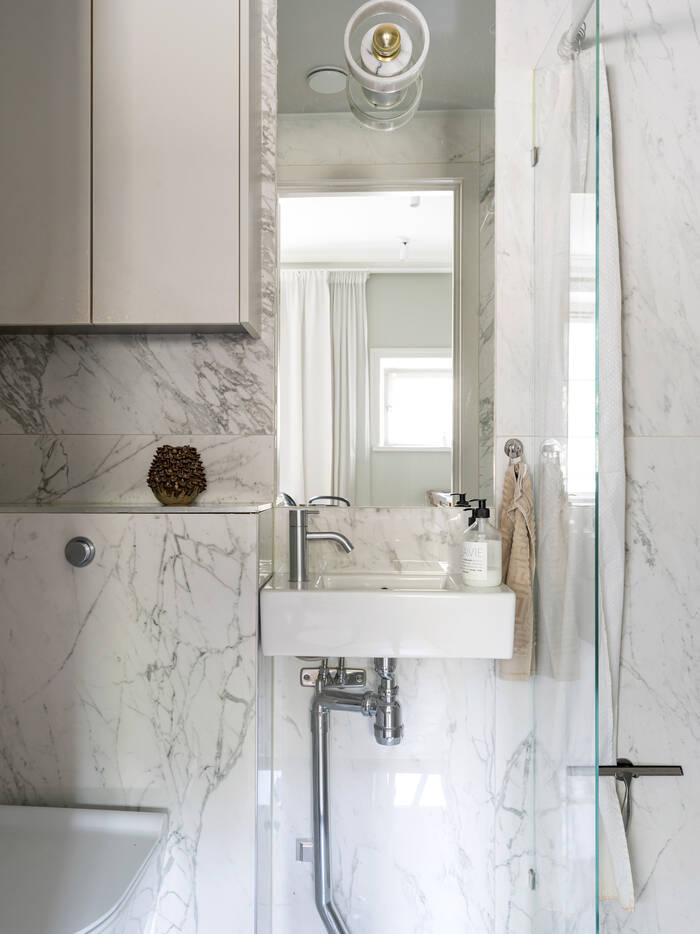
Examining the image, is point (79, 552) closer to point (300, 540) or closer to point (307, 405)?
point (300, 540)

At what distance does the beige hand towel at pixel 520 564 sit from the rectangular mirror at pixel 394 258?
7 cm

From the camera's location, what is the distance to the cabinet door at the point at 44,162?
107cm

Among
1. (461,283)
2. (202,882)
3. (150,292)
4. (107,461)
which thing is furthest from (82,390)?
(202,882)

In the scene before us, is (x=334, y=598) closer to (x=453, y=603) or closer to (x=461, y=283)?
(x=453, y=603)

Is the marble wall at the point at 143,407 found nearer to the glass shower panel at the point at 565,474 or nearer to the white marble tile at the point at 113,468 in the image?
the white marble tile at the point at 113,468

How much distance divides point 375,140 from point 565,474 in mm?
804

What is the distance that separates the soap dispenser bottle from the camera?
3.60 feet

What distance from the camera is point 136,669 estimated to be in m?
1.02

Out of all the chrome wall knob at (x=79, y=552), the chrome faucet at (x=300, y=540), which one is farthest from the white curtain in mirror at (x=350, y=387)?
the chrome wall knob at (x=79, y=552)

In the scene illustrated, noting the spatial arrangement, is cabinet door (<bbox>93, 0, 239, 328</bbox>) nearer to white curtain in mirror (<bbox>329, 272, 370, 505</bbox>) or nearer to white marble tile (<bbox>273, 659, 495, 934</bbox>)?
white curtain in mirror (<bbox>329, 272, 370, 505</bbox>)

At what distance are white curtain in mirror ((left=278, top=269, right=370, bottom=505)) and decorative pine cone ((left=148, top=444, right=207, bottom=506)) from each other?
0.19 meters

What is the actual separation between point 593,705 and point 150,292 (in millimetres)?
997

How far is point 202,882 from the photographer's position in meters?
1.00

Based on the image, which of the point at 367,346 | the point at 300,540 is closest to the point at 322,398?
the point at 367,346
